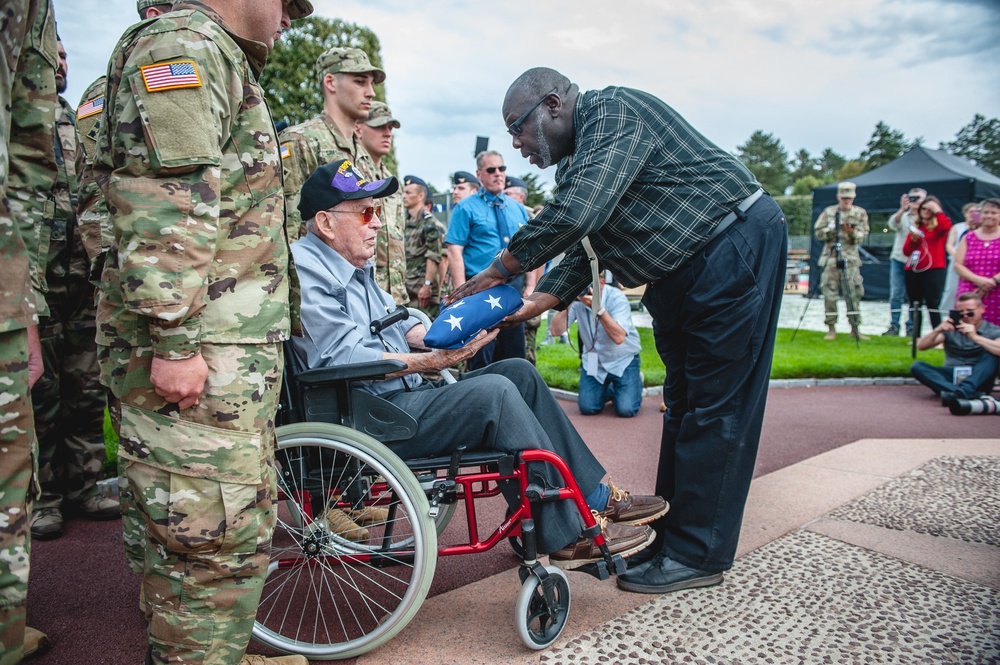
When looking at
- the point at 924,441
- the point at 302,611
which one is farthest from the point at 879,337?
the point at 302,611

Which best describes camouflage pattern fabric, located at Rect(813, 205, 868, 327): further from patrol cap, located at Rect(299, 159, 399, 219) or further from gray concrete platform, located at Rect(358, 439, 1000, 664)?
patrol cap, located at Rect(299, 159, 399, 219)

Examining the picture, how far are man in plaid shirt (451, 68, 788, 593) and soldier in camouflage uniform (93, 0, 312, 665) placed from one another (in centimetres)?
99

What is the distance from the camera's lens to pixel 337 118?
13.9ft

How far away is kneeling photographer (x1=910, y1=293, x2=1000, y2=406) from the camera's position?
598 centimetres

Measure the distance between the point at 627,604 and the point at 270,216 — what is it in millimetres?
1882

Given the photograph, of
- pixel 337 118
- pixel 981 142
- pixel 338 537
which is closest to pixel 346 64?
pixel 337 118

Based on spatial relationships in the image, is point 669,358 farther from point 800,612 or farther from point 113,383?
point 113,383

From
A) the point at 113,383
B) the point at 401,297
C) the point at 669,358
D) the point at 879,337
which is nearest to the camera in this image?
the point at 113,383

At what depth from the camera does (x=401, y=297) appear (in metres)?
4.68

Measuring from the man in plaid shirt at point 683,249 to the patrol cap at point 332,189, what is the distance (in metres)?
0.53

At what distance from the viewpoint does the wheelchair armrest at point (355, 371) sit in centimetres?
222

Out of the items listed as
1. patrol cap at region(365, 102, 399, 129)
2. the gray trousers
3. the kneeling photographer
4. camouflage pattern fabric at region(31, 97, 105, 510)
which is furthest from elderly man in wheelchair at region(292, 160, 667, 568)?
the kneeling photographer

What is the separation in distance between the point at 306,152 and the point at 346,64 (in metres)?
0.64

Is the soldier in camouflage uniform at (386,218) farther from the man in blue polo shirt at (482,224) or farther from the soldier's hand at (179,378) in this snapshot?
the soldier's hand at (179,378)
